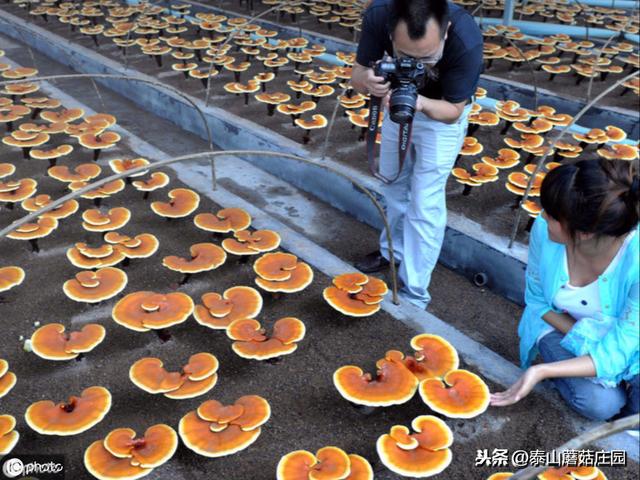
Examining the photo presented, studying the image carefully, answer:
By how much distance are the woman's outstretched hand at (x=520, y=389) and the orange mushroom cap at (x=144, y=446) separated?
1.69 meters

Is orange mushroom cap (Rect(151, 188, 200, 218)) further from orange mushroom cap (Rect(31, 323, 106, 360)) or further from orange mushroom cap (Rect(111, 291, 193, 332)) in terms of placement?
orange mushroom cap (Rect(31, 323, 106, 360))

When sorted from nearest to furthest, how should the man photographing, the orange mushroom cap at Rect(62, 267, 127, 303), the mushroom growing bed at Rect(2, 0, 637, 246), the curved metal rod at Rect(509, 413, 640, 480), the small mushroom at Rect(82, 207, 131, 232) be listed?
the curved metal rod at Rect(509, 413, 640, 480) < the man photographing < the orange mushroom cap at Rect(62, 267, 127, 303) < the small mushroom at Rect(82, 207, 131, 232) < the mushroom growing bed at Rect(2, 0, 637, 246)

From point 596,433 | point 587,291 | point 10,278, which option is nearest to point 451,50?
point 587,291

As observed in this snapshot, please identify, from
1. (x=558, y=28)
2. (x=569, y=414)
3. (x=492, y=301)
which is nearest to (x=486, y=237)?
(x=492, y=301)

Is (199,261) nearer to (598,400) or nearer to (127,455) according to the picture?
(127,455)

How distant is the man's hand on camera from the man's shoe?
167 cm

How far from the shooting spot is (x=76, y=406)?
268 cm

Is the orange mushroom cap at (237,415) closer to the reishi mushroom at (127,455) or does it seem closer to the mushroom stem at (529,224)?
the reishi mushroom at (127,455)

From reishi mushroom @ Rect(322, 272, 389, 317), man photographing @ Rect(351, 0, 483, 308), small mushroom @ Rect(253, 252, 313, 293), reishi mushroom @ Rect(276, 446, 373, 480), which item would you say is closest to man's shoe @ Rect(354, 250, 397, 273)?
man photographing @ Rect(351, 0, 483, 308)

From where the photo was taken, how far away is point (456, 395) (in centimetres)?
271

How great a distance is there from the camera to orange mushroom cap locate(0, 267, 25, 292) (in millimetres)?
3570

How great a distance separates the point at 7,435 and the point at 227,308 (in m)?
1.30

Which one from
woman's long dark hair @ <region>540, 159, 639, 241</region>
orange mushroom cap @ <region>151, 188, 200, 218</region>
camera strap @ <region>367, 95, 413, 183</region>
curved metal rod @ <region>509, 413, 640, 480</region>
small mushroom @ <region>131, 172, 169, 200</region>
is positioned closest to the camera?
curved metal rod @ <region>509, 413, 640, 480</region>

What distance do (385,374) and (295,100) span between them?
209 inches
